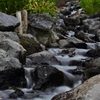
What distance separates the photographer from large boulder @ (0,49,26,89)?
7.30 metres

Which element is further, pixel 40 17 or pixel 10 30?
pixel 40 17

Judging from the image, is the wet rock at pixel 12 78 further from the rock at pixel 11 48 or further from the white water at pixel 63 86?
the rock at pixel 11 48

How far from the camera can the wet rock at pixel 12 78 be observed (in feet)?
23.9

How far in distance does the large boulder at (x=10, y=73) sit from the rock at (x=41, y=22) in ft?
15.5

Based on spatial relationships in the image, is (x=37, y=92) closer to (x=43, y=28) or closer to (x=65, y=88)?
(x=65, y=88)

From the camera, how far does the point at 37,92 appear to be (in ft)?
23.9

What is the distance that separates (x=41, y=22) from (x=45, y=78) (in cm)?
537

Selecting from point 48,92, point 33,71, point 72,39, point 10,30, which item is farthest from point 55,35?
point 48,92

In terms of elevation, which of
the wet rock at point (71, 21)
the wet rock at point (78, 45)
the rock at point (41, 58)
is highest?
the rock at point (41, 58)

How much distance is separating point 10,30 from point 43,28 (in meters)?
1.97

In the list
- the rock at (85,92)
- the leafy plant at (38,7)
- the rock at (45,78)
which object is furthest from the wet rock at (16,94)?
the leafy plant at (38,7)

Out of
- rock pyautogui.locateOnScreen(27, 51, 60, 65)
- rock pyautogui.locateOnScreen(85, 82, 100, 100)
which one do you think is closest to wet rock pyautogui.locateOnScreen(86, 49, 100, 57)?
rock pyautogui.locateOnScreen(27, 51, 60, 65)

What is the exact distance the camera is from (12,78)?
24.7 feet

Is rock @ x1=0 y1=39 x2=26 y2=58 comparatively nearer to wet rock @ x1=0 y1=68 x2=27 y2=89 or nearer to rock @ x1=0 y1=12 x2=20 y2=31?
wet rock @ x1=0 y1=68 x2=27 y2=89
